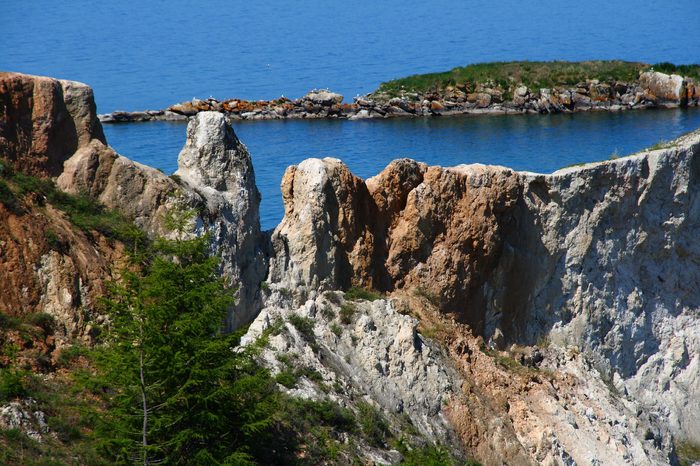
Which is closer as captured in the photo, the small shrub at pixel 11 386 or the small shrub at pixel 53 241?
the small shrub at pixel 11 386

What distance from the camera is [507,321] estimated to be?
3634 centimetres

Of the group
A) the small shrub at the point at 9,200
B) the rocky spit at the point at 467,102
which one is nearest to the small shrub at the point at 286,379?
the small shrub at the point at 9,200

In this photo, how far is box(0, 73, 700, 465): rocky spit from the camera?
94.5 ft

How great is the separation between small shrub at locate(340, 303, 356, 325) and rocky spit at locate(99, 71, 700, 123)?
51.6 metres

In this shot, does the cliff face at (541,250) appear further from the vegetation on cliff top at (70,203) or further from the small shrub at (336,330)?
the vegetation on cliff top at (70,203)

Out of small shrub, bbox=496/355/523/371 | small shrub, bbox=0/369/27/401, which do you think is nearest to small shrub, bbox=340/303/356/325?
small shrub, bbox=496/355/523/371

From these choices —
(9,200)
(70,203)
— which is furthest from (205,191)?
(9,200)

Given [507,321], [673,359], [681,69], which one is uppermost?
[681,69]

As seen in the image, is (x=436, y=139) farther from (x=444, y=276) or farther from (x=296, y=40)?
(x=296, y=40)

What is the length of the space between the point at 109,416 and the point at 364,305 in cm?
1088

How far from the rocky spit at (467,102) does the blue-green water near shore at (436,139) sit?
1.46 meters

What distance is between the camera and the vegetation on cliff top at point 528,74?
93062 mm

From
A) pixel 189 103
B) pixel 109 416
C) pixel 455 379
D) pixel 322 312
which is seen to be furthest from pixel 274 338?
pixel 189 103

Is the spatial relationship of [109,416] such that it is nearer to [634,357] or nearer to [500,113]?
[634,357]
